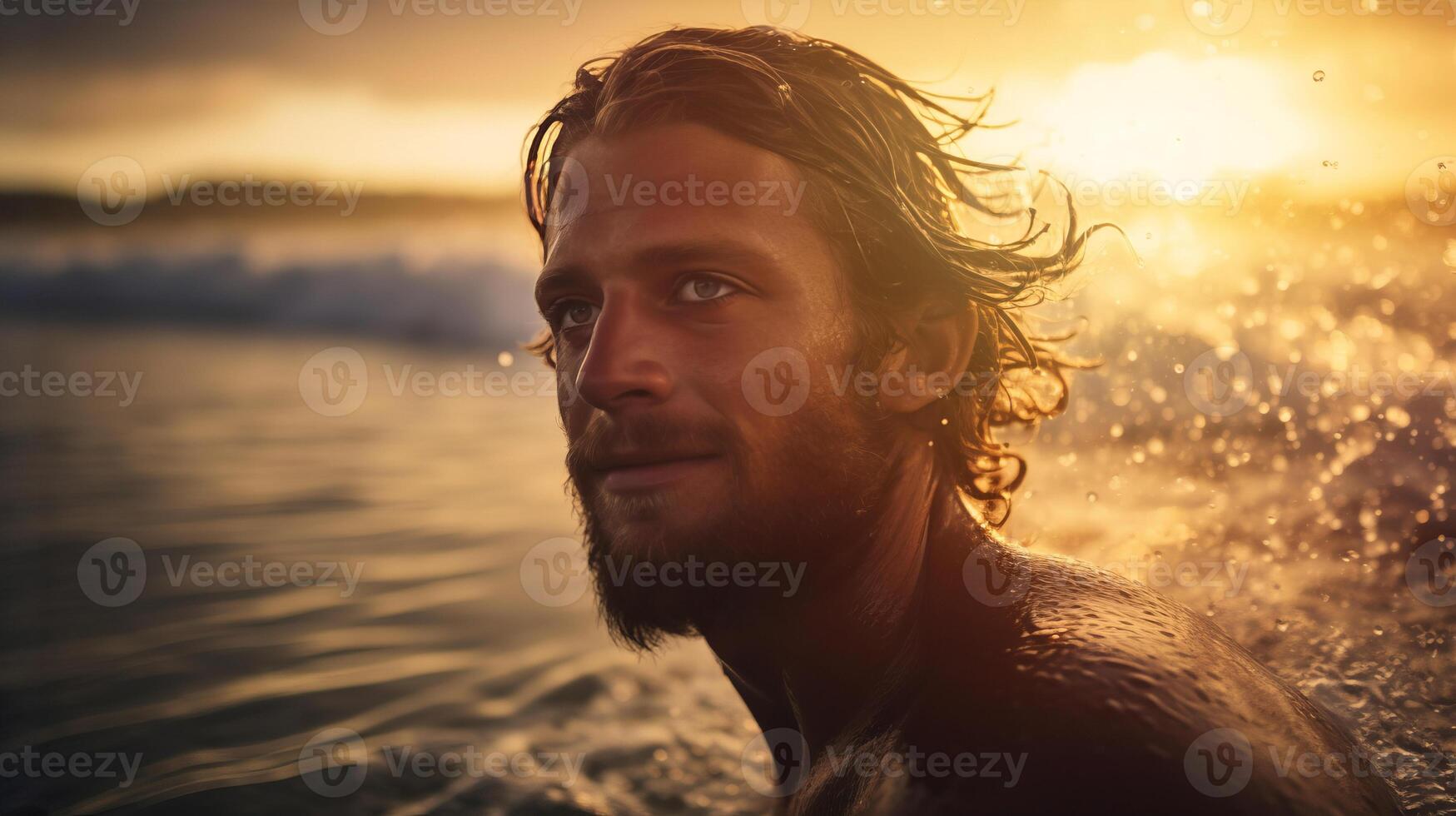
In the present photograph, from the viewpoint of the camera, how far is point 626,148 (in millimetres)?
2482

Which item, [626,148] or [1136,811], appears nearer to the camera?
[1136,811]

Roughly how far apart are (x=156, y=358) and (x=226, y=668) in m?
13.9

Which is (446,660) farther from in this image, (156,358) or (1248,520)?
(156,358)

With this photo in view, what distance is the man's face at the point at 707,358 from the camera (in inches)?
88.1

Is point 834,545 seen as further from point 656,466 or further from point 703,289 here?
point 703,289

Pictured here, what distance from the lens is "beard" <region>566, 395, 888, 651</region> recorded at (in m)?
2.24

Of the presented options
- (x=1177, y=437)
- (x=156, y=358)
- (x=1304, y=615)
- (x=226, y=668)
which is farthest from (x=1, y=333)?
(x=1304, y=615)
